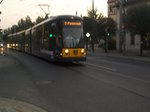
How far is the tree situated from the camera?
46.9 meters

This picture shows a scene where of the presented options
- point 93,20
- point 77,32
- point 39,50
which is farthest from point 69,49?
point 93,20

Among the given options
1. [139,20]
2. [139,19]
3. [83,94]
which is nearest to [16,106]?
[83,94]

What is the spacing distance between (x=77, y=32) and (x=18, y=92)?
15.1 meters

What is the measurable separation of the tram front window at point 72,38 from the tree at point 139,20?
18896 mm

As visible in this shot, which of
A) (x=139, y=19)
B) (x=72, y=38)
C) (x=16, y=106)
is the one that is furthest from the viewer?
(x=139, y=19)

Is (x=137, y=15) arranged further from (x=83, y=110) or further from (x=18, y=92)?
(x=83, y=110)

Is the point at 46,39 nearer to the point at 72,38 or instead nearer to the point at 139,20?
the point at 72,38

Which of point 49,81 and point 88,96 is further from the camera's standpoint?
point 49,81

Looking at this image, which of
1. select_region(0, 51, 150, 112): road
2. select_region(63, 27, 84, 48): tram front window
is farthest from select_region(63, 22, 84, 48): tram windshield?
select_region(0, 51, 150, 112): road

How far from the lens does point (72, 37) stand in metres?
29.2

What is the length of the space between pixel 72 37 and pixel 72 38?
86mm

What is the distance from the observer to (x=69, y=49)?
1140 inches

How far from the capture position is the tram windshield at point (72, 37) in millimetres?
29109

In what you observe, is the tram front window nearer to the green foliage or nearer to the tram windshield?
the tram windshield
